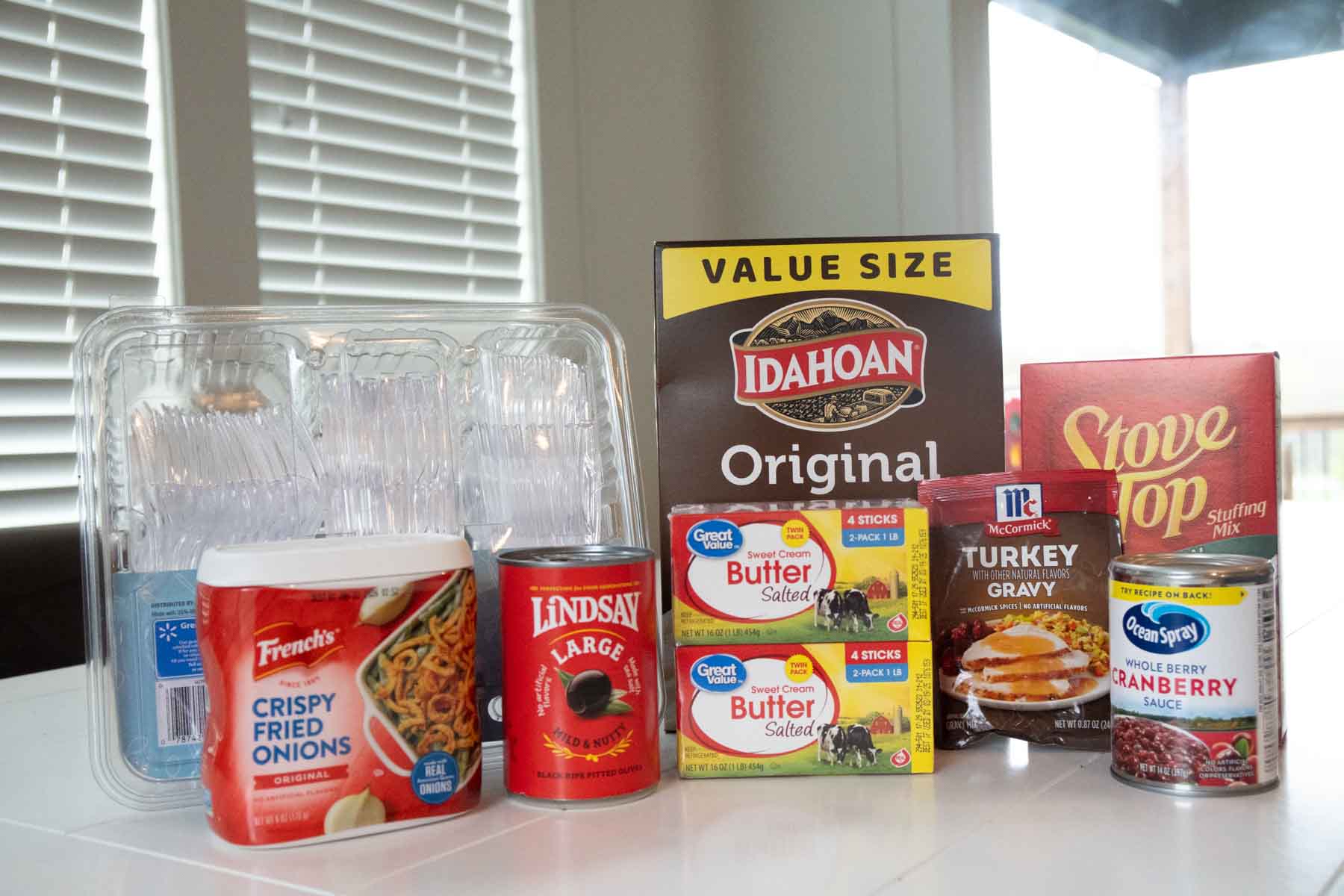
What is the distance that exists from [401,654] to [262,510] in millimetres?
Answer: 164

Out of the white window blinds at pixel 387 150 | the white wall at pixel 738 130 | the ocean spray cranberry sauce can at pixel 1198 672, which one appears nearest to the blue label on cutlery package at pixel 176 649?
the ocean spray cranberry sauce can at pixel 1198 672

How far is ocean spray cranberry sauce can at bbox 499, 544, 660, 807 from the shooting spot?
2.35ft

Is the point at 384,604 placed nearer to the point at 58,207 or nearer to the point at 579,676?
the point at 579,676

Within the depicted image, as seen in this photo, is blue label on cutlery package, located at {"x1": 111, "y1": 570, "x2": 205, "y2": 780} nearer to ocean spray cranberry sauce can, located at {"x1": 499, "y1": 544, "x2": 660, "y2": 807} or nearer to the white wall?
ocean spray cranberry sauce can, located at {"x1": 499, "y1": 544, "x2": 660, "y2": 807}

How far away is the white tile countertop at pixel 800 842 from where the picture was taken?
60 centimetres

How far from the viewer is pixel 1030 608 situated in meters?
0.82

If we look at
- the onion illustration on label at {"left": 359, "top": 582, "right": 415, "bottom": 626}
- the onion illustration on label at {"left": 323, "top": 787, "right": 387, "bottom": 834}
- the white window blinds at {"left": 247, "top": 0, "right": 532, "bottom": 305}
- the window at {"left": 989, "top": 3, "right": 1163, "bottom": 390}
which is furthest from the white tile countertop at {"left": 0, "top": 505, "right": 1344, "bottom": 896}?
the window at {"left": 989, "top": 3, "right": 1163, "bottom": 390}

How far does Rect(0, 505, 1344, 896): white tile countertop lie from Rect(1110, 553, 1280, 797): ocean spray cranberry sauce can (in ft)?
0.06

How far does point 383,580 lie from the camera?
685 millimetres

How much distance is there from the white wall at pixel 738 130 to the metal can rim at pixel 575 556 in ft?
6.10

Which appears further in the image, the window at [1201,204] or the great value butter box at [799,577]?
the window at [1201,204]

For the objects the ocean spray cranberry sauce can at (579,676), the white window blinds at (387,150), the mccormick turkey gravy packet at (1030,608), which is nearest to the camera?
the ocean spray cranberry sauce can at (579,676)

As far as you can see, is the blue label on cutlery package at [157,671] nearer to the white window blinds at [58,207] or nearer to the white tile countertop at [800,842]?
the white tile countertop at [800,842]

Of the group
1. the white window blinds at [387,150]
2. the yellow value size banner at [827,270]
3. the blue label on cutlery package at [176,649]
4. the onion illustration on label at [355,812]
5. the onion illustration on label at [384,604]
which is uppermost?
the white window blinds at [387,150]
